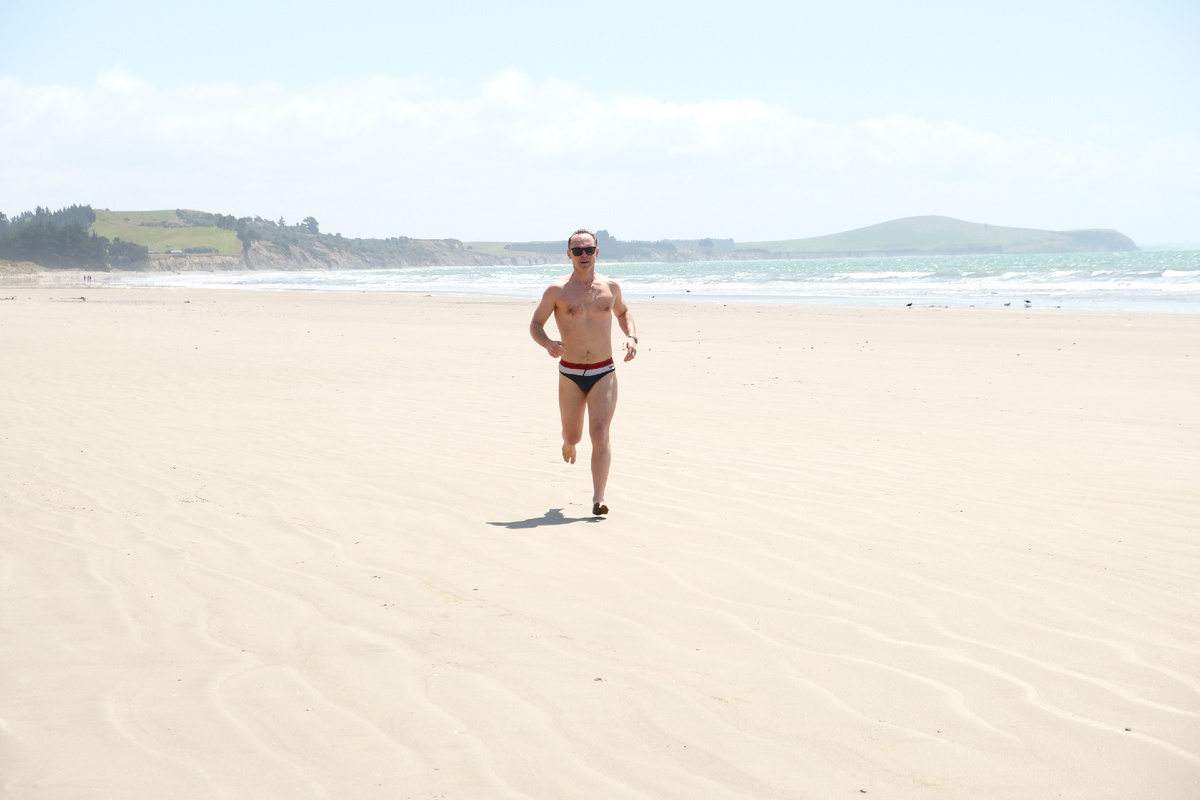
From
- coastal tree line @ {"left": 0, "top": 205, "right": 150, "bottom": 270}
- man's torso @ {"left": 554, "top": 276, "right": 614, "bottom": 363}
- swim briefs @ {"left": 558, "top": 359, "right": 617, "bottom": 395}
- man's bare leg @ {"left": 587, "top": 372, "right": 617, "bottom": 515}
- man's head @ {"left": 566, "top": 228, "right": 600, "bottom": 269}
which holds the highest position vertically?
coastal tree line @ {"left": 0, "top": 205, "right": 150, "bottom": 270}

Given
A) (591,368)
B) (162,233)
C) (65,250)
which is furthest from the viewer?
(162,233)

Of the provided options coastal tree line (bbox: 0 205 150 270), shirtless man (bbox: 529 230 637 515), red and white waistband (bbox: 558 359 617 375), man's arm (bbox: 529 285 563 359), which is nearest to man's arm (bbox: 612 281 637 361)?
shirtless man (bbox: 529 230 637 515)

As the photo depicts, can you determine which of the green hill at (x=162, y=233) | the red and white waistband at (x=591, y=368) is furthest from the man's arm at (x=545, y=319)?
the green hill at (x=162, y=233)

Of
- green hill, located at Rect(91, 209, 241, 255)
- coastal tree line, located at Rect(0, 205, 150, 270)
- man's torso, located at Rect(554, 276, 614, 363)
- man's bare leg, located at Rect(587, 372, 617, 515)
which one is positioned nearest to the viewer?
man's bare leg, located at Rect(587, 372, 617, 515)

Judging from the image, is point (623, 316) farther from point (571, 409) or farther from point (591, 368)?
point (571, 409)

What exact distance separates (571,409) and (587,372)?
266mm

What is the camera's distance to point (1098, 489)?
6461 mm

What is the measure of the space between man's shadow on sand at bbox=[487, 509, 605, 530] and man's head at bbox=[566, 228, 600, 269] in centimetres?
147

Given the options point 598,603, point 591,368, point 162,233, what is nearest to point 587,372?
point 591,368

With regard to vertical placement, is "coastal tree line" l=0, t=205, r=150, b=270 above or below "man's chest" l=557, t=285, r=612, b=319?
above

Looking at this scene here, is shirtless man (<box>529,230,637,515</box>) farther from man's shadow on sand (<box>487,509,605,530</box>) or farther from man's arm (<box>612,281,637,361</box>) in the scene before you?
man's shadow on sand (<box>487,509,605,530</box>)

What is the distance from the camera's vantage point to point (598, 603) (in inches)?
170

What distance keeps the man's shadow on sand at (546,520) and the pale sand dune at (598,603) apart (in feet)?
0.10

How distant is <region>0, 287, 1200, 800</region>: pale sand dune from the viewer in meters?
2.97
